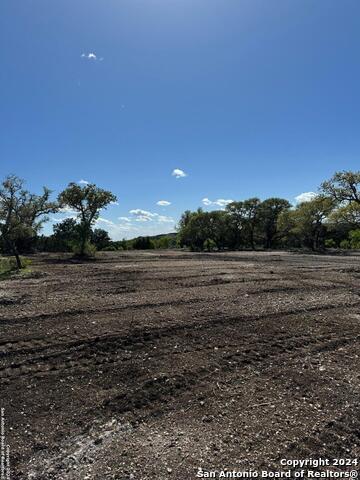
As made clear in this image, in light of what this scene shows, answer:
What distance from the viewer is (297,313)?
7102 millimetres

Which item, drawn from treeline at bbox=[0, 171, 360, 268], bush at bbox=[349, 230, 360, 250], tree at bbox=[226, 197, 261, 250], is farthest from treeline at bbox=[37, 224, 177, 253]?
bush at bbox=[349, 230, 360, 250]

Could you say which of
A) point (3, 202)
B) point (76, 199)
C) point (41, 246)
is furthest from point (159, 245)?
point (3, 202)

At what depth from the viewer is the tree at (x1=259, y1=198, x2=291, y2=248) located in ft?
196

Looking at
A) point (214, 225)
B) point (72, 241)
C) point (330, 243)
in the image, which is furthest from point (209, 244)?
point (72, 241)

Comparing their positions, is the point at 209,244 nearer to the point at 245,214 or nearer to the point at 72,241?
the point at 245,214

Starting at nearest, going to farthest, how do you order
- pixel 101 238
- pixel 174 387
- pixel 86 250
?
pixel 174 387, pixel 86 250, pixel 101 238

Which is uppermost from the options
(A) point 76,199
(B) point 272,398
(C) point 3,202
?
(A) point 76,199

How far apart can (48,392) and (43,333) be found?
2178 millimetres

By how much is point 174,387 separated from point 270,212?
194 feet

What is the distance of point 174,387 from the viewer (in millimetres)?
3936

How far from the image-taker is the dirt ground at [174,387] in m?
2.81

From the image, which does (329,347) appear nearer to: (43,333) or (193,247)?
(43,333)

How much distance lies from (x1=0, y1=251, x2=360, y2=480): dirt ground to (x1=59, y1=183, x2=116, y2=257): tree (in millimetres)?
22596

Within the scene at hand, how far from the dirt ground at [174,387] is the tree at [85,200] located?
74.1 ft
